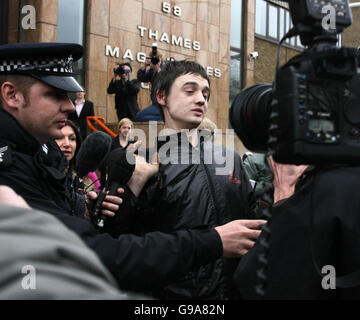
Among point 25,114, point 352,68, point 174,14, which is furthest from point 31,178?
point 174,14

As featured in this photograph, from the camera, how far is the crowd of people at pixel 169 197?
1423 millimetres

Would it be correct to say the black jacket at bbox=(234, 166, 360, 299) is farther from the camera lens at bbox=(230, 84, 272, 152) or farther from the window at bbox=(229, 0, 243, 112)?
the window at bbox=(229, 0, 243, 112)

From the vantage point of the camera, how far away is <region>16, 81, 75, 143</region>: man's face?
2002mm

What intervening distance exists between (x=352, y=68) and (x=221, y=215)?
1.11 meters

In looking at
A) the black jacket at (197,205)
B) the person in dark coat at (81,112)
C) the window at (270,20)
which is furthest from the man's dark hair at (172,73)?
the window at (270,20)

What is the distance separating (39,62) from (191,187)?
0.90 m

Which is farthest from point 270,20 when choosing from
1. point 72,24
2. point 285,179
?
point 285,179

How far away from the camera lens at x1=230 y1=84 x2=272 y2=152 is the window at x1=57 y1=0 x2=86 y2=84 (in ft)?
29.0

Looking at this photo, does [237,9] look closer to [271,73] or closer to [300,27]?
[271,73]

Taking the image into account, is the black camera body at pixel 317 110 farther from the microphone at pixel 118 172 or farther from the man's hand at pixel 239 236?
the microphone at pixel 118 172

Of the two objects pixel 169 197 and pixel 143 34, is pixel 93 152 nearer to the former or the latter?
pixel 169 197

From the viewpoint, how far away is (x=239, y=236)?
175 centimetres

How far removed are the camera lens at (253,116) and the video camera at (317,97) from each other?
0.18 meters

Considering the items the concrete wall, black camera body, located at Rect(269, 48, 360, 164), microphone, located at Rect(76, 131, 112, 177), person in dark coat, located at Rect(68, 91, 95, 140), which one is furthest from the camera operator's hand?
the concrete wall
